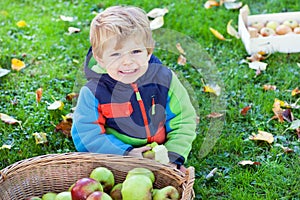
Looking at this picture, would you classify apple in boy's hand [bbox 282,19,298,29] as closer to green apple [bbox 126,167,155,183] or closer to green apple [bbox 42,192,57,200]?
green apple [bbox 126,167,155,183]

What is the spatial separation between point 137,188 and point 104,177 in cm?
20

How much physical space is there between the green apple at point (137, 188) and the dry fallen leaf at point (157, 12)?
2041mm

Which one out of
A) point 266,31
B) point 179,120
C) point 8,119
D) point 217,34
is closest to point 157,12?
point 217,34

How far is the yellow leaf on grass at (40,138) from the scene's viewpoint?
3.07 metres

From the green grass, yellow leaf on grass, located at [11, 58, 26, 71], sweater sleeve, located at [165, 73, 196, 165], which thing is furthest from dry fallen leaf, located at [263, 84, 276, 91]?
yellow leaf on grass, located at [11, 58, 26, 71]

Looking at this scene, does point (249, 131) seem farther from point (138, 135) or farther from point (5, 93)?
point (5, 93)

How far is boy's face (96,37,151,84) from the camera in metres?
2.57

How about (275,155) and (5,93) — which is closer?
(275,155)

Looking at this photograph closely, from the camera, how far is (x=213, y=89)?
3.47 m

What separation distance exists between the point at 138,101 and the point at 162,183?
42 cm

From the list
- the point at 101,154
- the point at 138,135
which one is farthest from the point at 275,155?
the point at 101,154

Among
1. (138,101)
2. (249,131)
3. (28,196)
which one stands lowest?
(249,131)

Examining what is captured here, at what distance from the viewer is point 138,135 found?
108 inches

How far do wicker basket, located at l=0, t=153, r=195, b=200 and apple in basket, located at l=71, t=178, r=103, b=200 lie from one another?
0.61ft
